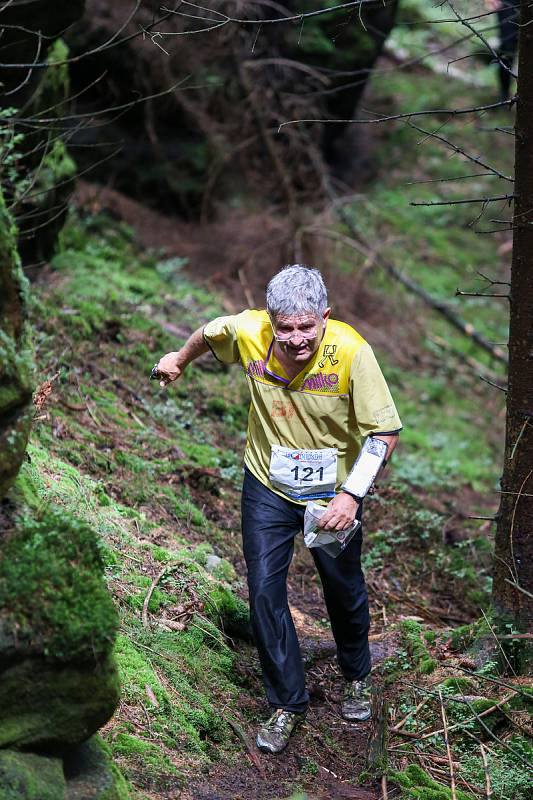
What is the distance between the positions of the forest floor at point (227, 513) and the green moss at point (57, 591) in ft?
2.54

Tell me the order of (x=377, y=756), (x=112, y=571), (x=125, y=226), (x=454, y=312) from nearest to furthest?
(x=377, y=756) < (x=112, y=571) < (x=125, y=226) < (x=454, y=312)

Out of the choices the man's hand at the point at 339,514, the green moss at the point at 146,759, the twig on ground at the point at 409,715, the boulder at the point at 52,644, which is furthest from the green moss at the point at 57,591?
the twig on ground at the point at 409,715

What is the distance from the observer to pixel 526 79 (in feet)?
16.5

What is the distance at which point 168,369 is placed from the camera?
16.0 feet

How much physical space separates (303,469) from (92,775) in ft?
6.60

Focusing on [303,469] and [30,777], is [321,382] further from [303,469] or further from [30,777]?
[30,777]

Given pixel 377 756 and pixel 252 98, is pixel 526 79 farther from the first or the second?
pixel 252 98

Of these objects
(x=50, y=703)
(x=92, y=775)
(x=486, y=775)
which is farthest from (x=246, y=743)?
(x=50, y=703)

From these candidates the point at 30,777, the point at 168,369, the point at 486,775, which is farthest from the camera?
the point at 168,369

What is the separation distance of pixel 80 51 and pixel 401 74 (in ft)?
39.9

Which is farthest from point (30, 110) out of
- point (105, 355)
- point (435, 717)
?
point (435, 717)

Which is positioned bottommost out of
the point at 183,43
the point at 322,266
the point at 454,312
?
the point at 454,312

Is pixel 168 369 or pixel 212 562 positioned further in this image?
pixel 212 562

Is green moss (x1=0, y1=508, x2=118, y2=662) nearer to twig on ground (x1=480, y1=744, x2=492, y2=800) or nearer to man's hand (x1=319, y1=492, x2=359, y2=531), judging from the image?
man's hand (x1=319, y1=492, x2=359, y2=531)
